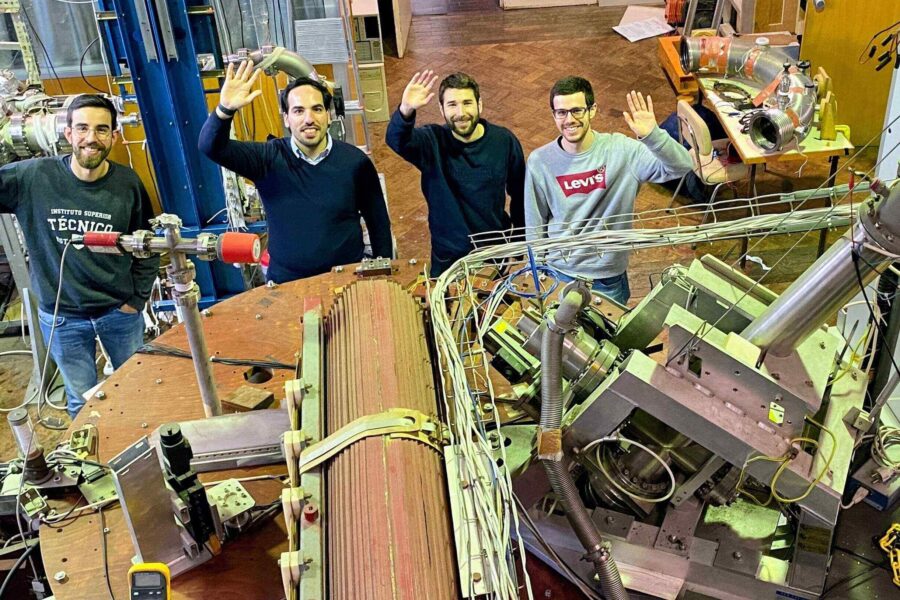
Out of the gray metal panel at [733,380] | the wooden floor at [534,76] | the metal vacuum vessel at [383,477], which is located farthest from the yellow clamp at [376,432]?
the wooden floor at [534,76]

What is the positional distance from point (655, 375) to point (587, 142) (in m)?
1.45

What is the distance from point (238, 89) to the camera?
10.0 feet

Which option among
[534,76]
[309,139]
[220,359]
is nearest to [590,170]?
[309,139]

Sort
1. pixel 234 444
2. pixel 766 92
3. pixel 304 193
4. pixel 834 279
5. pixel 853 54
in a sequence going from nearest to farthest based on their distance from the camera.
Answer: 1. pixel 834 279
2. pixel 234 444
3. pixel 304 193
4. pixel 766 92
5. pixel 853 54

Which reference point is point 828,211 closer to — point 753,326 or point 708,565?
point 753,326

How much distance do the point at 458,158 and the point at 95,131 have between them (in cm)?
117

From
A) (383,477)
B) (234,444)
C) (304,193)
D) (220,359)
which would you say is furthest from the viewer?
(304,193)

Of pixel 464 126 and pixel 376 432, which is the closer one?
pixel 376 432

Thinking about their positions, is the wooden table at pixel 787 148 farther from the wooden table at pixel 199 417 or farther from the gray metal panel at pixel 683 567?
the gray metal panel at pixel 683 567

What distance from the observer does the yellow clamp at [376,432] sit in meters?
1.79

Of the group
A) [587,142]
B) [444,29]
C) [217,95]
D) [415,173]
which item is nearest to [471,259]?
[587,142]

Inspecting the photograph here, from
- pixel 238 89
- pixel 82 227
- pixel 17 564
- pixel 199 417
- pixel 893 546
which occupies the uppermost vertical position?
pixel 238 89

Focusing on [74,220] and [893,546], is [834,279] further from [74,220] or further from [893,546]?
[74,220]

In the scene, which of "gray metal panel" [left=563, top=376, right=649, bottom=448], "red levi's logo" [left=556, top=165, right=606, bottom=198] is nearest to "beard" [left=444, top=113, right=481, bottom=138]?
"red levi's logo" [left=556, top=165, right=606, bottom=198]
